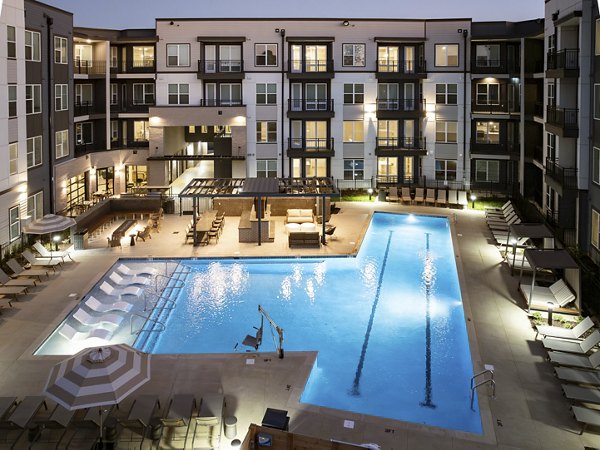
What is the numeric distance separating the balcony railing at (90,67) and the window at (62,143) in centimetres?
653

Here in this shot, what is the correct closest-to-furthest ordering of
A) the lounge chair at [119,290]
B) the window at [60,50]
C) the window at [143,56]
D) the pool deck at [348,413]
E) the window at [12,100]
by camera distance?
1. the pool deck at [348,413]
2. the lounge chair at [119,290]
3. the window at [12,100]
4. the window at [60,50]
5. the window at [143,56]

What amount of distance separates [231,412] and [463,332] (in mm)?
7689

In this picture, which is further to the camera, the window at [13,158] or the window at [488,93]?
the window at [488,93]

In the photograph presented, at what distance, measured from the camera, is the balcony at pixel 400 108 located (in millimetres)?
38969

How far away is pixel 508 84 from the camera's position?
38656 mm

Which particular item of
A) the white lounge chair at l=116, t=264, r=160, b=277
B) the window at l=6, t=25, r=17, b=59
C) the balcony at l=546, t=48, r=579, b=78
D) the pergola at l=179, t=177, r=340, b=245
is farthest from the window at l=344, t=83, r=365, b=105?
Result: the white lounge chair at l=116, t=264, r=160, b=277

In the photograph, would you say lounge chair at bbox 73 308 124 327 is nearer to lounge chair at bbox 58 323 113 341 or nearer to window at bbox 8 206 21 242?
lounge chair at bbox 58 323 113 341

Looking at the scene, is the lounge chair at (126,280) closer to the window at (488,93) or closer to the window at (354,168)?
the window at (354,168)

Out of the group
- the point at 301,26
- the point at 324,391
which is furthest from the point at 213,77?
the point at 324,391

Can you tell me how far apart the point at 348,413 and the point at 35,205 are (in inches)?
847

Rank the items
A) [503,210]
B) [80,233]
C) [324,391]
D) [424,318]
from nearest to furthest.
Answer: [324,391]
[424,318]
[80,233]
[503,210]

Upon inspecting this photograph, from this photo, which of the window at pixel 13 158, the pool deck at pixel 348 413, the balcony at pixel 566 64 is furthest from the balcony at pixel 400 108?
the window at pixel 13 158

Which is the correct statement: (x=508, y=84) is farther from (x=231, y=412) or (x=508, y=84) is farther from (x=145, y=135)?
(x=231, y=412)

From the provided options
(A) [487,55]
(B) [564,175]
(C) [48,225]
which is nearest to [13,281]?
(C) [48,225]
